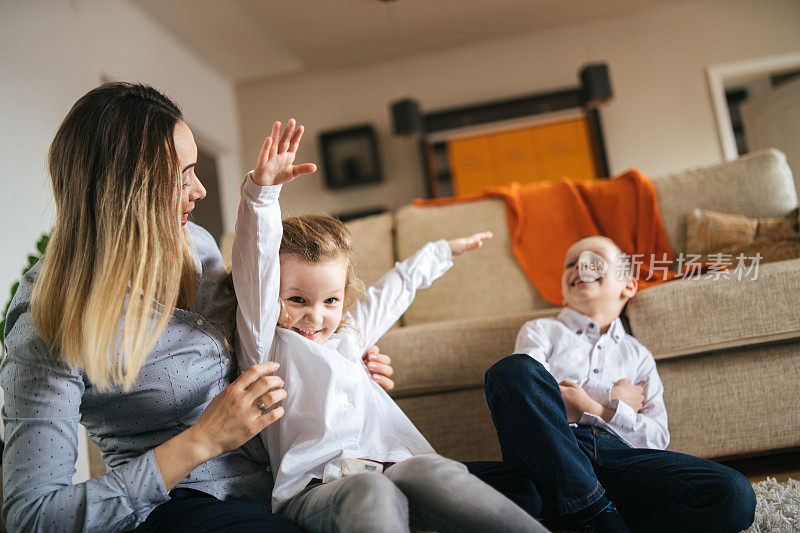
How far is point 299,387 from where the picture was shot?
3.33 ft

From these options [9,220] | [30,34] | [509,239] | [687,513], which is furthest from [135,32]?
[687,513]

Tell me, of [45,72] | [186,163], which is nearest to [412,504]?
[186,163]

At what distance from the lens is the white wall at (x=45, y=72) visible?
2.76 meters

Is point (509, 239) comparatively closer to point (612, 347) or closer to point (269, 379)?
point (612, 347)

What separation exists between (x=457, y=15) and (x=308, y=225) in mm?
4330

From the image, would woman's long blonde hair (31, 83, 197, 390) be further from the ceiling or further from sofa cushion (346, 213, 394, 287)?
the ceiling

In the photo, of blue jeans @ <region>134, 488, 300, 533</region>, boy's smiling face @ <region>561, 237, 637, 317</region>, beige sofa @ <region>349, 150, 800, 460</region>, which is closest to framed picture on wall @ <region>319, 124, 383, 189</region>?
beige sofa @ <region>349, 150, 800, 460</region>

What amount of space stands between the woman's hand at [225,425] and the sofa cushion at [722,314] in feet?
3.26

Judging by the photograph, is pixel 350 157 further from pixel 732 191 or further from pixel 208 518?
pixel 208 518

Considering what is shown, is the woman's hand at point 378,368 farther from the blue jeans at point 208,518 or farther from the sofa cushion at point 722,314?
the sofa cushion at point 722,314

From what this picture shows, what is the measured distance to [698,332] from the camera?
1.48m

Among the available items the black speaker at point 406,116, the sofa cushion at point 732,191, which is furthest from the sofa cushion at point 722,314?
the black speaker at point 406,116

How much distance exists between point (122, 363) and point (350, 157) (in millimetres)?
4803

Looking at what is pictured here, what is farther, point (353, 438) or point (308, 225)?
point (308, 225)
